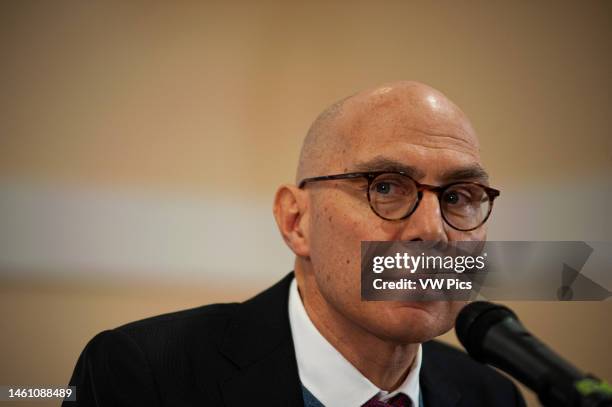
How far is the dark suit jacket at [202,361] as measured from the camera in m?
1.60

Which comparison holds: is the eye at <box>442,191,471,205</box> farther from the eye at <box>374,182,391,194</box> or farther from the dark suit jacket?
the dark suit jacket

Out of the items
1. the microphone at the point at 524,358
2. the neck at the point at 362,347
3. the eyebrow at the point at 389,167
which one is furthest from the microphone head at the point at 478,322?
the neck at the point at 362,347

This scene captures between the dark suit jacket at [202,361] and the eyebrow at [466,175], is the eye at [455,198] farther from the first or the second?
the dark suit jacket at [202,361]

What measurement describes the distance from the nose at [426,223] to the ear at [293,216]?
Answer: 375 mm

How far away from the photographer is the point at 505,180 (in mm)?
2385

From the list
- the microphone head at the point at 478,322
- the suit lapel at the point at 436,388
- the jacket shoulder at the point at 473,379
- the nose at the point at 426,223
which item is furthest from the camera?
the jacket shoulder at the point at 473,379

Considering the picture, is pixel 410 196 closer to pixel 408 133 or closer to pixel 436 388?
pixel 408 133

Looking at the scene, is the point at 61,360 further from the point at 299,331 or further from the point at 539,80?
the point at 539,80

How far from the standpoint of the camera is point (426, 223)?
145cm

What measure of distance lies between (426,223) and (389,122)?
1.00 ft

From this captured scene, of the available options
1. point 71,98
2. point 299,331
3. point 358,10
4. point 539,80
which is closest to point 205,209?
point 71,98

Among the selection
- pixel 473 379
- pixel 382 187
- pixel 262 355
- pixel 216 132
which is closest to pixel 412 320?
pixel 382 187

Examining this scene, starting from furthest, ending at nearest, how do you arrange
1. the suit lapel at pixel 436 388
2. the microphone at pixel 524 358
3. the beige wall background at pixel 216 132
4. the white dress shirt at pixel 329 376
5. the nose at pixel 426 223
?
the beige wall background at pixel 216 132 < the suit lapel at pixel 436 388 < the white dress shirt at pixel 329 376 < the nose at pixel 426 223 < the microphone at pixel 524 358

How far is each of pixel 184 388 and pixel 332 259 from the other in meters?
0.55
